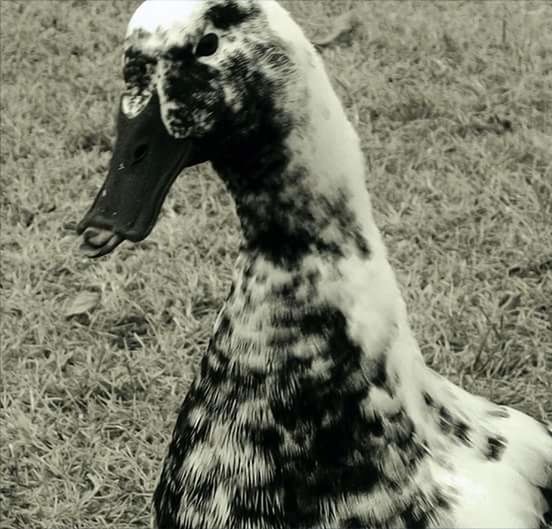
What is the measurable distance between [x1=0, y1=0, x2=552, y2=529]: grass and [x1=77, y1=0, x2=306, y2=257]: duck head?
39.6 inches

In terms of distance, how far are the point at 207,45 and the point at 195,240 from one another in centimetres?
168

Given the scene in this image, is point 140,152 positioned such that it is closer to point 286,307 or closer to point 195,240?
point 286,307

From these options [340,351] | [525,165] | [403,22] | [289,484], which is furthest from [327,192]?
[403,22]

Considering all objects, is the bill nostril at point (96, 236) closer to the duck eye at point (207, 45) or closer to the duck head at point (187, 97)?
the duck head at point (187, 97)

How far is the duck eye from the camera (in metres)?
1.12

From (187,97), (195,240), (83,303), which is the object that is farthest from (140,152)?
(195,240)

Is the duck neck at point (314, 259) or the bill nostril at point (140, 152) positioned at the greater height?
the bill nostril at point (140, 152)

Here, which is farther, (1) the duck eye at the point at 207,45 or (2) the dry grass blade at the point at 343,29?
(2) the dry grass blade at the point at 343,29

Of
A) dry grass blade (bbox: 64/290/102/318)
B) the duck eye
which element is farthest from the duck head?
dry grass blade (bbox: 64/290/102/318)

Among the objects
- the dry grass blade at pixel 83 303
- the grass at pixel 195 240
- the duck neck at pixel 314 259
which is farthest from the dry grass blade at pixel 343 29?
the duck neck at pixel 314 259

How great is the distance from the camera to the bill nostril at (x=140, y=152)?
1177mm

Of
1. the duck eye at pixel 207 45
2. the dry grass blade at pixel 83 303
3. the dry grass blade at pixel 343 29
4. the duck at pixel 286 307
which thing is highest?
the duck eye at pixel 207 45

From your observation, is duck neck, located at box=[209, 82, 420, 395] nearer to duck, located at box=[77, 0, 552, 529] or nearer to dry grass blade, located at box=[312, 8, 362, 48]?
duck, located at box=[77, 0, 552, 529]

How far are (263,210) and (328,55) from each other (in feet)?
8.66
